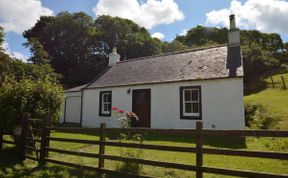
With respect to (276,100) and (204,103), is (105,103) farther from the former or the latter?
(276,100)

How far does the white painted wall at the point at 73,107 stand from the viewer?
22625 mm

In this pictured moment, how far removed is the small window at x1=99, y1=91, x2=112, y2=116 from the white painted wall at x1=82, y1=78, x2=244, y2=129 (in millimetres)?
361

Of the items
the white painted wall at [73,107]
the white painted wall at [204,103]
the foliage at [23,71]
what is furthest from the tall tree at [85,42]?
the white painted wall at [204,103]

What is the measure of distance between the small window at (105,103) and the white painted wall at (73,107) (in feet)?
14.3

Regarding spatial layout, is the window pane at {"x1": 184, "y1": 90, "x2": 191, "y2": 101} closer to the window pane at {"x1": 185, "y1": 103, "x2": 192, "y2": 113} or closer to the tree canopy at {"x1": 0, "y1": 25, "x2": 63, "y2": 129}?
the window pane at {"x1": 185, "y1": 103, "x2": 192, "y2": 113}

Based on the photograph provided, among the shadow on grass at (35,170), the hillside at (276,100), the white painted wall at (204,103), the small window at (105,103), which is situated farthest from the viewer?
the hillside at (276,100)

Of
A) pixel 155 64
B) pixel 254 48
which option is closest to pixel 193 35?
pixel 254 48

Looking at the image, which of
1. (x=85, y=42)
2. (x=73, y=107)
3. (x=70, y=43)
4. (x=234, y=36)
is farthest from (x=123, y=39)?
(x=234, y=36)

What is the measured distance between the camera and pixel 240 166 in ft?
24.5

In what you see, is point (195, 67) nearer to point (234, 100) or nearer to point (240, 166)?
point (234, 100)

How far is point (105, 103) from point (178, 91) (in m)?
6.16

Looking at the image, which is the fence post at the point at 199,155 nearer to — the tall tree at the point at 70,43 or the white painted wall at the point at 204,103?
the white painted wall at the point at 204,103

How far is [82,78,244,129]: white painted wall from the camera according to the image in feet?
42.9

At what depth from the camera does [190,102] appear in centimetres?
1453
